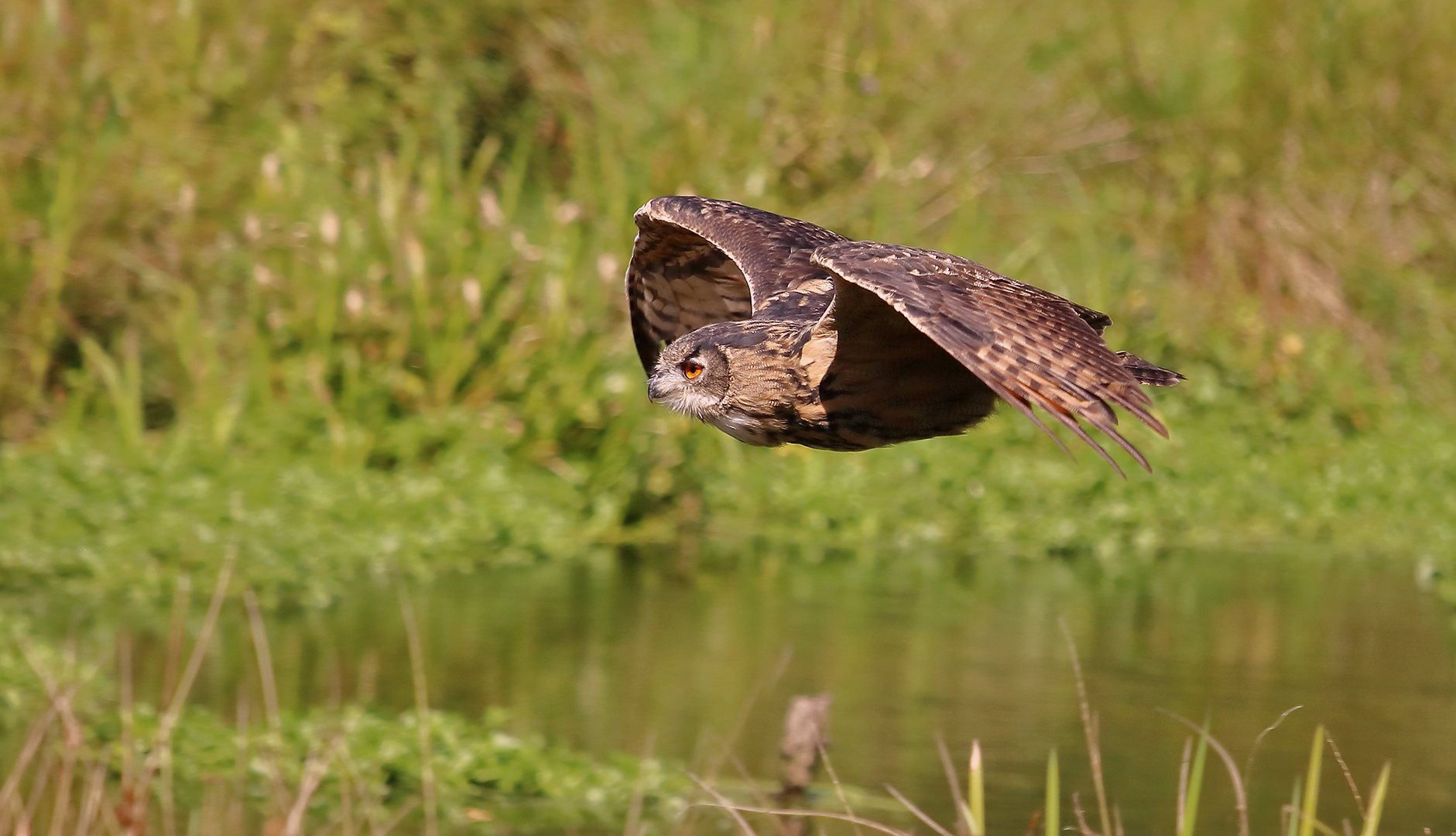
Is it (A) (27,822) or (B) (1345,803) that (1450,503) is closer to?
(B) (1345,803)

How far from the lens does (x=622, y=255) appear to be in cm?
1002

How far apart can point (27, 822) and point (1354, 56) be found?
10.4m

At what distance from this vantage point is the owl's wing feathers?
11.0 feet

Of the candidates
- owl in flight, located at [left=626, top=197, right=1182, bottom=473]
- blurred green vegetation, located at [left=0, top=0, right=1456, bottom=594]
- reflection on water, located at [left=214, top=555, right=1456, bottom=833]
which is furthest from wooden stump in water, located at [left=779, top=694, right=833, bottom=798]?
blurred green vegetation, located at [left=0, top=0, right=1456, bottom=594]

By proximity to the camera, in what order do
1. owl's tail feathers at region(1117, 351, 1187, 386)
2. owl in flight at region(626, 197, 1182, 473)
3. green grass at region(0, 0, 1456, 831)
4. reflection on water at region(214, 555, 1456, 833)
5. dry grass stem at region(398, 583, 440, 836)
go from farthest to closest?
green grass at region(0, 0, 1456, 831) < reflection on water at region(214, 555, 1456, 833) < dry grass stem at region(398, 583, 440, 836) < owl's tail feathers at region(1117, 351, 1187, 386) < owl in flight at region(626, 197, 1182, 473)

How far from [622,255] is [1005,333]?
6.60 meters

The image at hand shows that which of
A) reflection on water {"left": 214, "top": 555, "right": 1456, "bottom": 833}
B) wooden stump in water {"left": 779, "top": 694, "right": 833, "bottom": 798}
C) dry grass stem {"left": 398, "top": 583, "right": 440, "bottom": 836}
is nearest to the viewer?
dry grass stem {"left": 398, "top": 583, "right": 440, "bottom": 836}

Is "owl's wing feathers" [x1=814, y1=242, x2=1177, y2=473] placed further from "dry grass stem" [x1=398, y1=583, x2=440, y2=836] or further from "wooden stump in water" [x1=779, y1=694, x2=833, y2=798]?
"wooden stump in water" [x1=779, y1=694, x2=833, y2=798]

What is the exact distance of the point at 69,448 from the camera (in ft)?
27.2

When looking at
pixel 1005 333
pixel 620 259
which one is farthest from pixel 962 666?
pixel 1005 333

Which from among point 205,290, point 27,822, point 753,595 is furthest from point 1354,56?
point 27,822

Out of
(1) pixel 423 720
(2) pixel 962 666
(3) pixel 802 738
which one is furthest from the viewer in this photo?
(2) pixel 962 666

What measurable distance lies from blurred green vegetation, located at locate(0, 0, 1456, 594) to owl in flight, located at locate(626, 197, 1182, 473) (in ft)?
12.6

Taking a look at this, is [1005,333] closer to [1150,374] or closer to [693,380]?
[1150,374]
